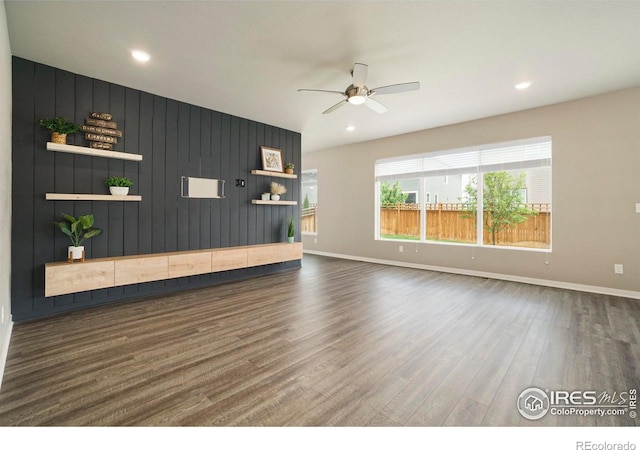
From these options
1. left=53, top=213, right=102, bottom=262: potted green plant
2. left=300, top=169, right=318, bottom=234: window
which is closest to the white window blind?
left=300, top=169, right=318, bottom=234: window

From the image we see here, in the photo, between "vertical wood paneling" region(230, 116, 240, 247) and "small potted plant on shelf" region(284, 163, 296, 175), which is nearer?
"vertical wood paneling" region(230, 116, 240, 247)

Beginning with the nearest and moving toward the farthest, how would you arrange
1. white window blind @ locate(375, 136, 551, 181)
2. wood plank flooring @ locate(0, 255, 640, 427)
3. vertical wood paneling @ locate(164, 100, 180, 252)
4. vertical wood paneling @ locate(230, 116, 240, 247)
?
wood plank flooring @ locate(0, 255, 640, 427), vertical wood paneling @ locate(164, 100, 180, 252), white window blind @ locate(375, 136, 551, 181), vertical wood paneling @ locate(230, 116, 240, 247)

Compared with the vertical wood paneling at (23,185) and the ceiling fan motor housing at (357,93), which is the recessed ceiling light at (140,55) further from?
the ceiling fan motor housing at (357,93)

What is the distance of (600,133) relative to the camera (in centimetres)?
420

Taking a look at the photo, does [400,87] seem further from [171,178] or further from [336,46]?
A: [171,178]

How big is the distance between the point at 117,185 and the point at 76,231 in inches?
27.3

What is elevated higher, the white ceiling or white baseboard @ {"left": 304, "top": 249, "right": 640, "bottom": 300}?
the white ceiling

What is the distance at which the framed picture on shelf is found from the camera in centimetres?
549

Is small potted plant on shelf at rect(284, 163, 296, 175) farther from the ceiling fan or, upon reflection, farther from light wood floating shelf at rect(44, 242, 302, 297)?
the ceiling fan

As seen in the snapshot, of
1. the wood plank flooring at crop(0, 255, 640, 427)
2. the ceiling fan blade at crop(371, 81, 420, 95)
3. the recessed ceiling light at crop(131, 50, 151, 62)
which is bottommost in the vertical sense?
the wood plank flooring at crop(0, 255, 640, 427)

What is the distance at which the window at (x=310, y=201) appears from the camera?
833cm

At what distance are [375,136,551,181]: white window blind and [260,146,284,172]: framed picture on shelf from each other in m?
2.36

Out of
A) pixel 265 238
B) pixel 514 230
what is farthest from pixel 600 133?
pixel 265 238

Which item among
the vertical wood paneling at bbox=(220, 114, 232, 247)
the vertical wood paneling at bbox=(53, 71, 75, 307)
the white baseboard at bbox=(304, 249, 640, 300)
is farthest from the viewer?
the vertical wood paneling at bbox=(220, 114, 232, 247)
